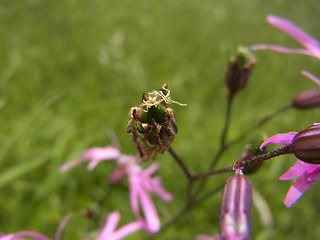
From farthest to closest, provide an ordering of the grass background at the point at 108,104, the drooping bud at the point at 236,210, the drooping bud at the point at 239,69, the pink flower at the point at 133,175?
the grass background at the point at 108,104 → the pink flower at the point at 133,175 → the drooping bud at the point at 239,69 → the drooping bud at the point at 236,210

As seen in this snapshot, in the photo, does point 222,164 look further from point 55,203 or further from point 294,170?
point 294,170

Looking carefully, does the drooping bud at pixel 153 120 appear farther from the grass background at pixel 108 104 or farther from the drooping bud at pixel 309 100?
the drooping bud at pixel 309 100

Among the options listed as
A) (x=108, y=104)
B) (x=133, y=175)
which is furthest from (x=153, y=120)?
(x=108, y=104)

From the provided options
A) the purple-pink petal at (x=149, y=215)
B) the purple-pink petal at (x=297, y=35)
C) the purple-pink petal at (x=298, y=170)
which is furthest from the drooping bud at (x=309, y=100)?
the purple-pink petal at (x=149, y=215)

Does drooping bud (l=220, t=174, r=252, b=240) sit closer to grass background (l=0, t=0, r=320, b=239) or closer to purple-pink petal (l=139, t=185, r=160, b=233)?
grass background (l=0, t=0, r=320, b=239)

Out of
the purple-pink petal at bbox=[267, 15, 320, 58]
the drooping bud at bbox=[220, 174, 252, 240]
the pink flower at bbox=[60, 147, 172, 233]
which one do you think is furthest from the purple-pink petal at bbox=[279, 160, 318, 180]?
the pink flower at bbox=[60, 147, 172, 233]

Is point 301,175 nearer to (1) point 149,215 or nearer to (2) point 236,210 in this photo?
(2) point 236,210
